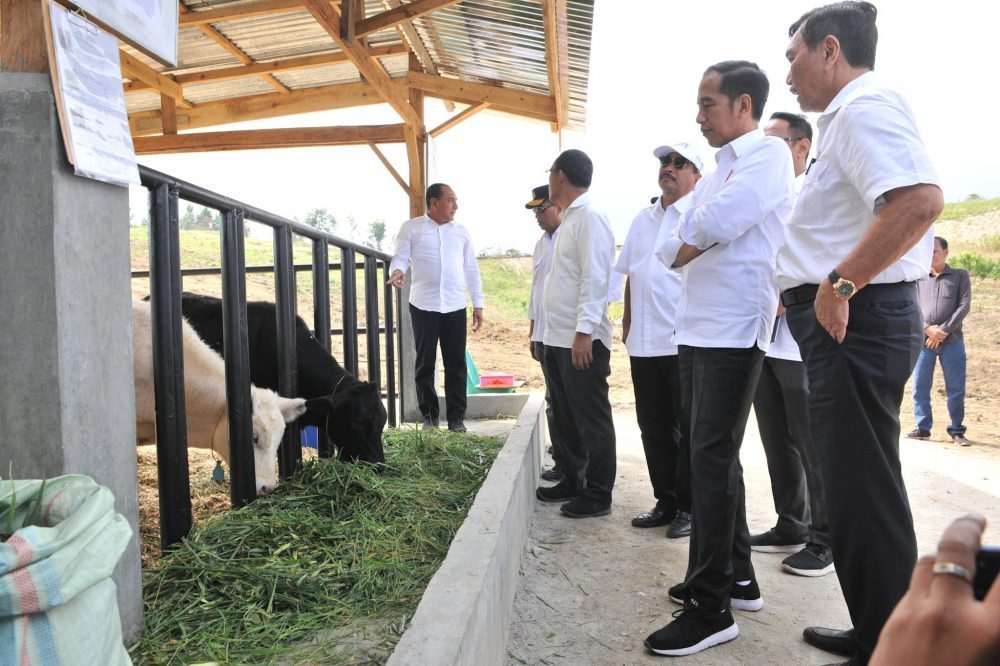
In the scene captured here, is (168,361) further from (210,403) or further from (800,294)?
(800,294)

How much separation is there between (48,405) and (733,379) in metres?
1.98

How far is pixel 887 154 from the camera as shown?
1.79 metres

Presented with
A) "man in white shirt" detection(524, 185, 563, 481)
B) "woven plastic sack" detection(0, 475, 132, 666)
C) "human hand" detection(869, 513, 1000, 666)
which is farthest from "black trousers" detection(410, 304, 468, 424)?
"human hand" detection(869, 513, 1000, 666)

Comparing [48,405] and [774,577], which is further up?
[48,405]

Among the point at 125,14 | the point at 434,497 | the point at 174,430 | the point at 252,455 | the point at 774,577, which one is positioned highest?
the point at 125,14

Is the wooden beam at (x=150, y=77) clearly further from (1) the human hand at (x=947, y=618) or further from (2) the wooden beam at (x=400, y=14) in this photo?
(1) the human hand at (x=947, y=618)

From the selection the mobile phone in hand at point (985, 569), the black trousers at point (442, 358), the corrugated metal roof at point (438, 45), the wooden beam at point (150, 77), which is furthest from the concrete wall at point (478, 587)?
the wooden beam at point (150, 77)

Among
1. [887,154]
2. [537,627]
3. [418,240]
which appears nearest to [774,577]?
[537,627]

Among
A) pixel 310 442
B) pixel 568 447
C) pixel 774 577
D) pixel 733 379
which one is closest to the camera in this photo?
pixel 733 379

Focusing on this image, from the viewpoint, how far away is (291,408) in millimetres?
3545

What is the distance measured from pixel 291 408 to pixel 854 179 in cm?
273

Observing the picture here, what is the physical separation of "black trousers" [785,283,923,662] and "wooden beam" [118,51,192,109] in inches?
278

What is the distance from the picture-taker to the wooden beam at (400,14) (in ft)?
18.0

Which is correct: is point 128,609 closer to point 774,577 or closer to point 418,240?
point 774,577
